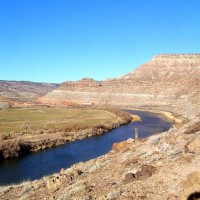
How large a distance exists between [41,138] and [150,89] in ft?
303

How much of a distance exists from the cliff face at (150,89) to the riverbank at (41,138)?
5022cm

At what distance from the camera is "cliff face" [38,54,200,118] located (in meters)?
120

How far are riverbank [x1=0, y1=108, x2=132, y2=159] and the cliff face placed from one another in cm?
5022

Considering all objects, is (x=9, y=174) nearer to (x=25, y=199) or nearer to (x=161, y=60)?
(x=25, y=199)

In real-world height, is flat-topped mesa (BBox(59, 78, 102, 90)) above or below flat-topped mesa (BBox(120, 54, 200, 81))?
below

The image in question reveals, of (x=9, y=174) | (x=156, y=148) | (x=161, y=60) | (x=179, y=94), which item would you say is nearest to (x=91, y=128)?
(x=9, y=174)

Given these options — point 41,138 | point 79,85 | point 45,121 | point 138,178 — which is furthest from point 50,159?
point 79,85

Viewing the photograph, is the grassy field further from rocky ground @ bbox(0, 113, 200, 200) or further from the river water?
rocky ground @ bbox(0, 113, 200, 200)

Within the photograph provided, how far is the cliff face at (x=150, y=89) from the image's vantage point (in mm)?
119938

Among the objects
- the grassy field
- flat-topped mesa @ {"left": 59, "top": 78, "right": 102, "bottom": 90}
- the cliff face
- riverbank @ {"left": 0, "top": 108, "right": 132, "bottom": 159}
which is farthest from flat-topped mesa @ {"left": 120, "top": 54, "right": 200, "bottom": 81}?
riverbank @ {"left": 0, "top": 108, "right": 132, "bottom": 159}

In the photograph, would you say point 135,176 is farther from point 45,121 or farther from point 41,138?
point 45,121

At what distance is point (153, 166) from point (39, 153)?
81.2ft

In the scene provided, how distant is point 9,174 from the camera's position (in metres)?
30.9

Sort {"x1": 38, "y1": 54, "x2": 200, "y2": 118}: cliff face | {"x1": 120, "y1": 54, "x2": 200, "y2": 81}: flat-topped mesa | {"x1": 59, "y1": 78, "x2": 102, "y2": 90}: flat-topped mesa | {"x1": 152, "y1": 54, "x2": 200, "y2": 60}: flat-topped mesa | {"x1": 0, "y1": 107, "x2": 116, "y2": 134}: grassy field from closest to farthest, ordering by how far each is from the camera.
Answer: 1. {"x1": 0, "y1": 107, "x2": 116, "y2": 134}: grassy field
2. {"x1": 38, "y1": 54, "x2": 200, "y2": 118}: cliff face
3. {"x1": 59, "y1": 78, "x2": 102, "y2": 90}: flat-topped mesa
4. {"x1": 120, "y1": 54, "x2": 200, "y2": 81}: flat-topped mesa
5. {"x1": 152, "y1": 54, "x2": 200, "y2": 60}: flat-topped mesa
